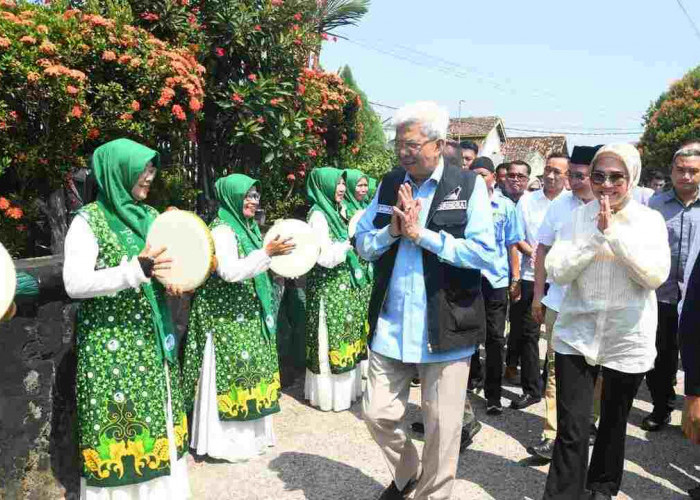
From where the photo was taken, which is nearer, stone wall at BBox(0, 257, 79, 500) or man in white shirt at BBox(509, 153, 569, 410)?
stone wall at BBox(0, 257, 79, 500)

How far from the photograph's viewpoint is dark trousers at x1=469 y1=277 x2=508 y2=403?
4.87 m

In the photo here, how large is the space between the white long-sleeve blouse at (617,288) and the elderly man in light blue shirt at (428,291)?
1.73 ft

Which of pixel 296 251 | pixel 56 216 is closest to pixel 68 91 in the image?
pixel 56 216

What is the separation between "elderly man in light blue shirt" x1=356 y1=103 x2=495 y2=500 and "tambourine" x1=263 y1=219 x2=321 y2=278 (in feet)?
4.97

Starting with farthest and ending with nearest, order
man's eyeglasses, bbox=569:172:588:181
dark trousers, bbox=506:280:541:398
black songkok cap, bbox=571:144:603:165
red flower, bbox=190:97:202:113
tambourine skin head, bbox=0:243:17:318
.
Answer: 1. dark trousers, bbox=506:280:541:398
2. red flower, bbox=190:97:202:113
3. man's eyeglasses, bbox=569:172:588:181
4. black songkok cap, bbox=571:144:603:165
5. tambourine skin head, bbox=0:243:17:318

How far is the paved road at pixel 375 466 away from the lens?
11.8ft

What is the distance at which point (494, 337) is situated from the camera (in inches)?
191

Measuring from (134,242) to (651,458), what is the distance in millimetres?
3740

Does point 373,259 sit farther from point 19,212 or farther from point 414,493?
point 19,212

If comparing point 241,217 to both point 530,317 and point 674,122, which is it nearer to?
point 530,317

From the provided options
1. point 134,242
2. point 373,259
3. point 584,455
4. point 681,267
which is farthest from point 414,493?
point 681,267

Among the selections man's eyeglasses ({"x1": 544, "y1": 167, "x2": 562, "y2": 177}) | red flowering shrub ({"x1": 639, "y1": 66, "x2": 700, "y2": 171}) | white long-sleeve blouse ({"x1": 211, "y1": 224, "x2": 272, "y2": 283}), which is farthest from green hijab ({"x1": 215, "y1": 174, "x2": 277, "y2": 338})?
Answer: red flowering shrub ({"x1": 639, "y1": 66, "x2": 700, "y2": 171})

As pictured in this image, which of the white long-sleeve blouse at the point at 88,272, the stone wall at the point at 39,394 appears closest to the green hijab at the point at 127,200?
the white long-sleeve blouse at the point at 88,272

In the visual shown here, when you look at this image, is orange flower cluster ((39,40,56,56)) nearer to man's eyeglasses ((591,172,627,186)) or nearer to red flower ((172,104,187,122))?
red flower ((172,104,187,122))
